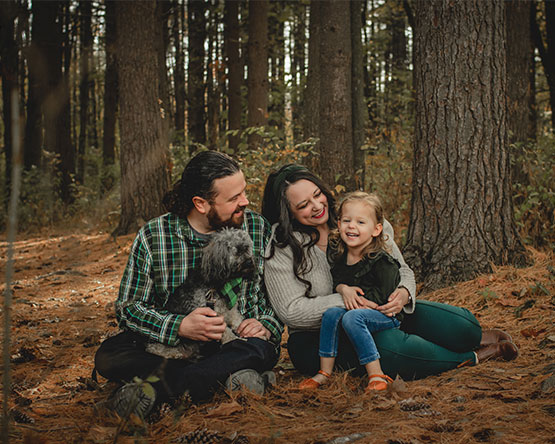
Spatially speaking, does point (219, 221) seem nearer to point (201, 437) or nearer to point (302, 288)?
point (302, 288)

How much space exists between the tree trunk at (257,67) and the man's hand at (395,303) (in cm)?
957

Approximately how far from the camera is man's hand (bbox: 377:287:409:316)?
3.34 m

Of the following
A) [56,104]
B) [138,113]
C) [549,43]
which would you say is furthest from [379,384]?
[56,104]

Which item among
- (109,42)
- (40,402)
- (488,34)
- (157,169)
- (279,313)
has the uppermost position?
(109,42)

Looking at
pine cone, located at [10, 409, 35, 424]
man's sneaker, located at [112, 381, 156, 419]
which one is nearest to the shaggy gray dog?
man's sneaker, located at [112, 381, 156, 419]

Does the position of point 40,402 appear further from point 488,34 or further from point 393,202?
point 393,202

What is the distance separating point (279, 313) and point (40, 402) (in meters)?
1.68

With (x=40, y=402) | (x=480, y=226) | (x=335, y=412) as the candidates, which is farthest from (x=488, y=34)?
(x=40, y=402)

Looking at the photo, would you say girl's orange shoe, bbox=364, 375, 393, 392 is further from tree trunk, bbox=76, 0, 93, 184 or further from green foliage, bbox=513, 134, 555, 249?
tree trunk, bbox=76, 0, 93, 184

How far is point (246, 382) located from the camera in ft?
10.3

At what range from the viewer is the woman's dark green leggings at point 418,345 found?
3.35 meters

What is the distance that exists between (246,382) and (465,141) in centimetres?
320

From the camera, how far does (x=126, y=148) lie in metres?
9.36

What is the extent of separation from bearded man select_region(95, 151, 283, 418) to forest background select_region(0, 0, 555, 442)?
1.23 meters
